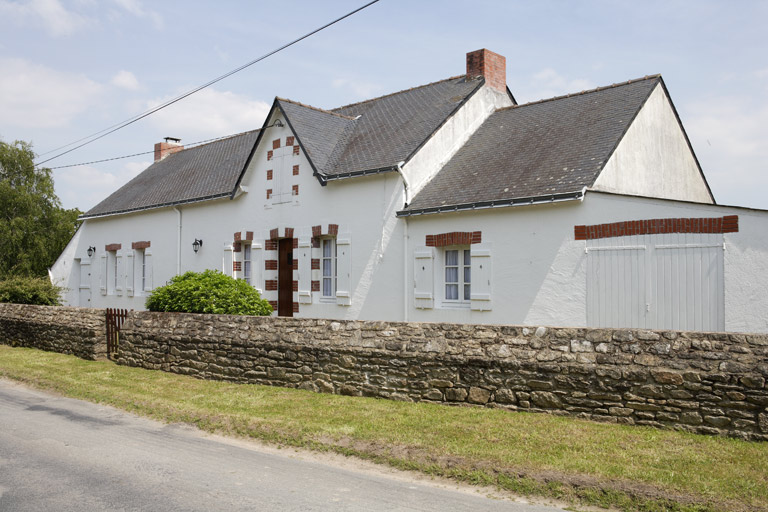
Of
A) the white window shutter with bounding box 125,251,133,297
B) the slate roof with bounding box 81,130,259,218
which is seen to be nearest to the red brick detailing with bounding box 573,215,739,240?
the slate roof with bounding box 81,130,259,218

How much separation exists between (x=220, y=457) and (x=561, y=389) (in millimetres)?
4134

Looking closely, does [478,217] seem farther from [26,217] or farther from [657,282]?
[26,217]

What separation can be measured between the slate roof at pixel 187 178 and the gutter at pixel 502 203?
7.53 meters

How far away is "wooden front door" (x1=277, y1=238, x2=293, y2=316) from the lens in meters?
18.1

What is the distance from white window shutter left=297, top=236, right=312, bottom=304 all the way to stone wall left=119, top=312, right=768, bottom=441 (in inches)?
215

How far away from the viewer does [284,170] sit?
59.6 ft

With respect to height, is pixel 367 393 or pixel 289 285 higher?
pixel 289 285

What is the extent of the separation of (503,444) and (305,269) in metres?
11.1

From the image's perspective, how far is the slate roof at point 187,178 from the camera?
21.3 m

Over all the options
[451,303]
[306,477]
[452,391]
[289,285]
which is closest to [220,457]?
[306,477]

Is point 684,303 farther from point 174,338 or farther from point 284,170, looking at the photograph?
point 284,170

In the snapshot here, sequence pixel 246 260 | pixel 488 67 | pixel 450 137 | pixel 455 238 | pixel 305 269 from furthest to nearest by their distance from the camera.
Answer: pixel 246 260 < pixel 488 67 < pixel 305 269 < pixel 450 137 < pixel 455 238

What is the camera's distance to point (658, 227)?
1126 centimetres

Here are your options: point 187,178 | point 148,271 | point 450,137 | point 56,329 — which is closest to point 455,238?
point 450,137
